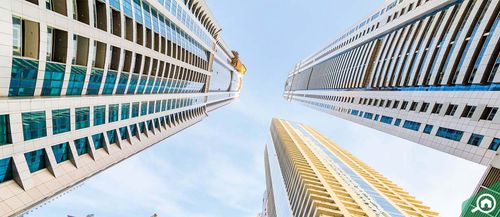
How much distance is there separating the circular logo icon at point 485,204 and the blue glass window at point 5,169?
1496 inches

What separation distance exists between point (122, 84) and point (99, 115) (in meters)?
5.40

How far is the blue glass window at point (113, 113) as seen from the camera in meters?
44.9

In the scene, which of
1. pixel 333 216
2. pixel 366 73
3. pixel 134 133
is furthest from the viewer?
pixel 366 73

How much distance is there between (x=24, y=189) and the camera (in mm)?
30172

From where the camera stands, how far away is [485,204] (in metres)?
26.1

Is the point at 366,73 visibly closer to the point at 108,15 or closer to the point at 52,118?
the point at 108,15

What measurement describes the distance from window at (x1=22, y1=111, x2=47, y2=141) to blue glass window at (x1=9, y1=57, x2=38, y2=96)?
1.98 metres

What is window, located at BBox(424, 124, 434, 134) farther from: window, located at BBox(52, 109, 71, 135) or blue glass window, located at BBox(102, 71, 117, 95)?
window, located at BBox(52, 109, 71, 135)

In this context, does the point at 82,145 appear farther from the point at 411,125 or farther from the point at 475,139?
the point at 411,125

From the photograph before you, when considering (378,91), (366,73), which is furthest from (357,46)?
(378,91)

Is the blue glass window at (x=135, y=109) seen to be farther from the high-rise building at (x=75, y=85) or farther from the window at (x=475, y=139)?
the window at (x=475, y=139)

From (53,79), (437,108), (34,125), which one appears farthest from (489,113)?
(34,125)

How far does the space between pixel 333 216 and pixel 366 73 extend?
135ft

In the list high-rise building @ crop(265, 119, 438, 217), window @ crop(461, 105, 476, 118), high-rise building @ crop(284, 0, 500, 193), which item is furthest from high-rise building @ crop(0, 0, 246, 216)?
window @ crop(461, 105, 476, 118)
